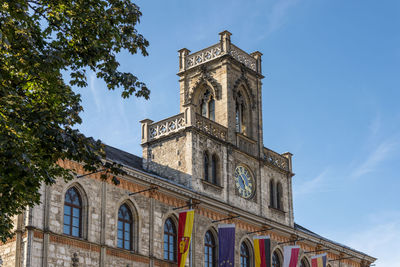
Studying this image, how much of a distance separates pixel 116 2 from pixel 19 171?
5427 millimetres

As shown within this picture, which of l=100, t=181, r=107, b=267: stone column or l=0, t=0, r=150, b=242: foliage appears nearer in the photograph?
l=0, t=0, r=150, b=242: foliage

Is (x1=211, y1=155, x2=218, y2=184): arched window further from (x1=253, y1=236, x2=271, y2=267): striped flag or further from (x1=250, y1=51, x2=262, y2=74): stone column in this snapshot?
(x1=250, y1=51, x2=262, y2=74): stone column

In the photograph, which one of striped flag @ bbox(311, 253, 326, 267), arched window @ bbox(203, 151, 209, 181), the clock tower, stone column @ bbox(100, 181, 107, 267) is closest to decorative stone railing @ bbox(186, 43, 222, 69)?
the clock tower

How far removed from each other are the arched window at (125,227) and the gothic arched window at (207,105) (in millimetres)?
Answer: 10683

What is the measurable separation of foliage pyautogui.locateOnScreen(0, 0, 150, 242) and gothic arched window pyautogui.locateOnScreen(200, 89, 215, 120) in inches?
888

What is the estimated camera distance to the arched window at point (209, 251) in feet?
119

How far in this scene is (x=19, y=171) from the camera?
51.2 feet

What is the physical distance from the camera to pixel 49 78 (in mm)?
17422

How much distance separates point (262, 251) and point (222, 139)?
258 inches

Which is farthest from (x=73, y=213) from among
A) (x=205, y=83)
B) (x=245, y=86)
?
(x=245, y=86)

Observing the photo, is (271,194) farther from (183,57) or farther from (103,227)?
(103,227)

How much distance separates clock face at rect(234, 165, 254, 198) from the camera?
39906 millimetres

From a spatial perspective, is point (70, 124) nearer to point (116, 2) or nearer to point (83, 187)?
point (116, 2)

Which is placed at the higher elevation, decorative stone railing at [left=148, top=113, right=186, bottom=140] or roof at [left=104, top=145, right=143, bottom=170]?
decorative stone railing at [left=148, top=113, right=186, bottom=140]
